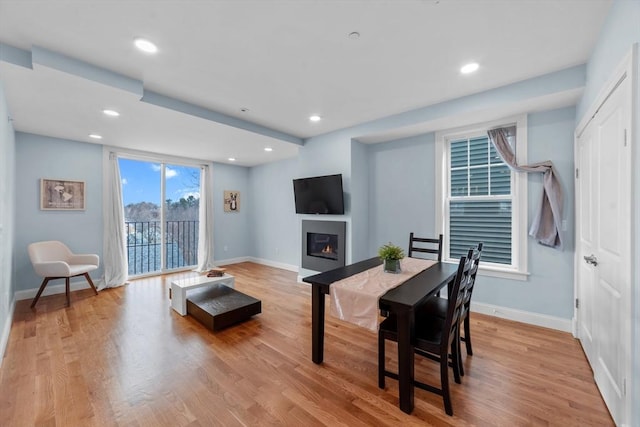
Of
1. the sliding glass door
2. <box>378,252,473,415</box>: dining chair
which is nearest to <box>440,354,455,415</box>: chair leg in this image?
<box>378,252,473,415</box>: dining chair

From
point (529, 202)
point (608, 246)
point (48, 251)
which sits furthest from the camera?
point (48, 251)

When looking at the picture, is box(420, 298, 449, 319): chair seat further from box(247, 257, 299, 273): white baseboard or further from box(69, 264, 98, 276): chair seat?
box(69, 264, 98, 276): chair seat

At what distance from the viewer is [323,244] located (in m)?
4.61

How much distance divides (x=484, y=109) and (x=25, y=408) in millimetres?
4593

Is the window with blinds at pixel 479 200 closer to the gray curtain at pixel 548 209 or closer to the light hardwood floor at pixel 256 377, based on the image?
the gray curtain at pixel 548 209

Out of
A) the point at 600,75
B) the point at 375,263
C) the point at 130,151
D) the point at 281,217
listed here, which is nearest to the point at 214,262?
the point at 281,217

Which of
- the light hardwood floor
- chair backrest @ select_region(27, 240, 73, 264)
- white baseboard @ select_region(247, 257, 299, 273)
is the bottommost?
the light hardwood floor

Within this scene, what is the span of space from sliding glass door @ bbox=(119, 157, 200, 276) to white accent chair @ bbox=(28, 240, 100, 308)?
1.05 meters

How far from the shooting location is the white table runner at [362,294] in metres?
1.78

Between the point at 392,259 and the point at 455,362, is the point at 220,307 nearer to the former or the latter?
the point at 392,259

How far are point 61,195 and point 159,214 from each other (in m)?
1.48

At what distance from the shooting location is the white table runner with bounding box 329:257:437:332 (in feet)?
5.84

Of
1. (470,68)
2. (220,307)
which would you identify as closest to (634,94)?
(470,68)

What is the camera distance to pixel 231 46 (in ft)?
6.77
